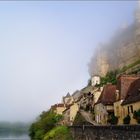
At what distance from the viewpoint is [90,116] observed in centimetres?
5828

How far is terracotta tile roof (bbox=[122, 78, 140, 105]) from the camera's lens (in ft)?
133

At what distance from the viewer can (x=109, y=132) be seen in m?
33.1

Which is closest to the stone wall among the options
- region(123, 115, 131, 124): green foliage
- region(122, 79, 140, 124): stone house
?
region(123, 115, 131, 124): green foliage

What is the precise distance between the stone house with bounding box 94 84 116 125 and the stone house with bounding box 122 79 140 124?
5842 millimetres

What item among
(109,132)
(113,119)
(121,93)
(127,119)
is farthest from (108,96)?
(109,132)

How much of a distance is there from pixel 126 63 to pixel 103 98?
4384 inches

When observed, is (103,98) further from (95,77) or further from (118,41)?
(118,41)

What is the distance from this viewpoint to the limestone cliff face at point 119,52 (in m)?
163

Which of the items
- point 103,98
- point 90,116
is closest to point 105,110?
point 103,98

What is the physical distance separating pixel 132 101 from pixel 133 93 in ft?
7.53

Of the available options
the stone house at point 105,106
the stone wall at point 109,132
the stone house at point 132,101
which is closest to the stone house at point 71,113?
the stone house at point 105,106

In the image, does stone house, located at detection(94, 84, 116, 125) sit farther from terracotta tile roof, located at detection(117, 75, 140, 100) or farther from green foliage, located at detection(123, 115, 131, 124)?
green foliage, located at detection(123, 115, 131, 124)

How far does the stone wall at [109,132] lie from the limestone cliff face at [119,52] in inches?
4432

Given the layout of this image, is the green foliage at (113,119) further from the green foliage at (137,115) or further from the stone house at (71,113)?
the stone house at (71,113)
